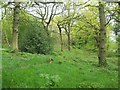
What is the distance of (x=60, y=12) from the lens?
3953cm

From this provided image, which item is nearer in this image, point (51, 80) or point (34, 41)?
point (51, 80)

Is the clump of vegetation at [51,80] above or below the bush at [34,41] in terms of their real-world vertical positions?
below

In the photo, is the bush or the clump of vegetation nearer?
the clump of vegetation

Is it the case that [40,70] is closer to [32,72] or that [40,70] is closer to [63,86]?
[32,72]

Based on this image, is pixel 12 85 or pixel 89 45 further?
pixel 89 45

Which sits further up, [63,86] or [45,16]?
[45,16]

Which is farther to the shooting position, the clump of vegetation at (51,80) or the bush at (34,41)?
the bush at (34,41)

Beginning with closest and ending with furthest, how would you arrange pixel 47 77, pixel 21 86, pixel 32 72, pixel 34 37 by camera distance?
1. pixel 21 86
2. pixel 47 77
3. pixel 32 72
4. pixel 34 37

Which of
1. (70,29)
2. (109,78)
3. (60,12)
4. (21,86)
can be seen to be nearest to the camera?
(21,86)

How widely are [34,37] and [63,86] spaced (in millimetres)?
13488

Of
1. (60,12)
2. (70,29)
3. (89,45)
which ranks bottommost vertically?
(89,45)

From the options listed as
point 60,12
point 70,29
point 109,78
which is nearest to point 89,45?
point 70,29

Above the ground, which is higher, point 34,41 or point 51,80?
point 34,41

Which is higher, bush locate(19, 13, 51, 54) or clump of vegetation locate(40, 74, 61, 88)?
bush locate(19, 13, 51, 54)
